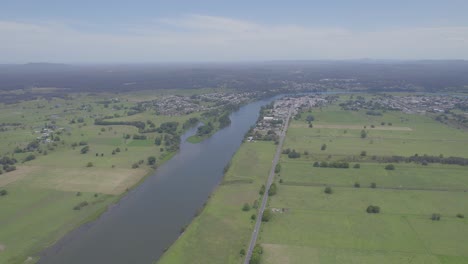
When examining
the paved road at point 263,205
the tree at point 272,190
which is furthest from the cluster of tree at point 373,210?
the paved road at point 263,205

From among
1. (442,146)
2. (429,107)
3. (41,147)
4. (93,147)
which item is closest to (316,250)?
(442,146)

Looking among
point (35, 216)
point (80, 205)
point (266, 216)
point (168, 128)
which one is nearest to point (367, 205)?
point (266, 216)

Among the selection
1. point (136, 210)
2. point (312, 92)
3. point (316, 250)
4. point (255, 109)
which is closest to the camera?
point (316, 250)

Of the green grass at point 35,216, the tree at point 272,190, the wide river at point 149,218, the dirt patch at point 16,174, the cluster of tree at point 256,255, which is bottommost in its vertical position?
the wide river at point 149,218

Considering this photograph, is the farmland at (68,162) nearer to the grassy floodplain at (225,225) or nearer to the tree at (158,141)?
the tree at (158,141)

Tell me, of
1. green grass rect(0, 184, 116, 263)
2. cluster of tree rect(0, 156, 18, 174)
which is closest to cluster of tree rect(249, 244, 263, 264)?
green grass rect(0, 184, 116, 263)

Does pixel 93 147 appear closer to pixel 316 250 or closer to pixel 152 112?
pixel 152 112

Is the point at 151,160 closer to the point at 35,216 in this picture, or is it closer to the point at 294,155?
the point at 35,216
